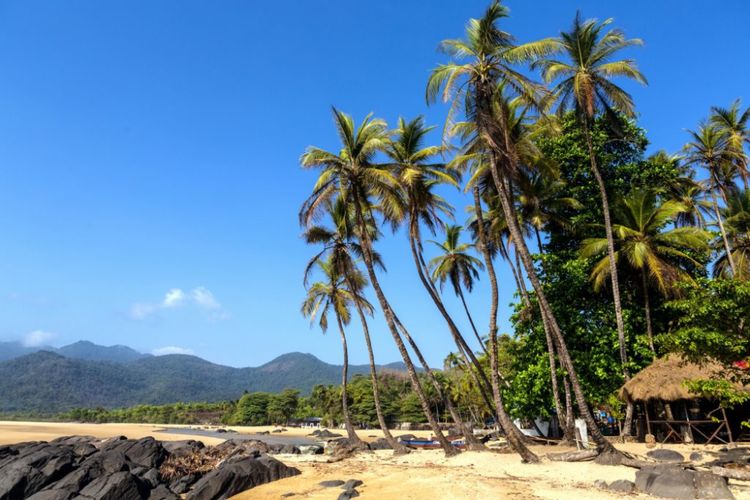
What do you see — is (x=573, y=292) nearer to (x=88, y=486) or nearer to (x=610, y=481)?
(x=610, y=481)

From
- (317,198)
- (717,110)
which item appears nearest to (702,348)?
(317,198)

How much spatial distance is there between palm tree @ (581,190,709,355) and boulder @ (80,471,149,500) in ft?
64.4

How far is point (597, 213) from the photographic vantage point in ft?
72.9

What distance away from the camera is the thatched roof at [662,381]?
17859 millimetres

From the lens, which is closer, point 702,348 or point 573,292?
point 702,348

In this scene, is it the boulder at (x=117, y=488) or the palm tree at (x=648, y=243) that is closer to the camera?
the boulder at (x=117, y=488)

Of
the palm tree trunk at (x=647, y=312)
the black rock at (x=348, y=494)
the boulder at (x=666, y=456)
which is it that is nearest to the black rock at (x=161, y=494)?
the black rock at (x=348, y=494)

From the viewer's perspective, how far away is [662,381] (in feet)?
59.4

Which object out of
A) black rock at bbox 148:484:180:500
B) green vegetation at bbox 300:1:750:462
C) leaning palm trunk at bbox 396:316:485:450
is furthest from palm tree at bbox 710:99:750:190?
black rock at bbox 148:484:180:500

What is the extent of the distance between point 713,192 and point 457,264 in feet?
49.1

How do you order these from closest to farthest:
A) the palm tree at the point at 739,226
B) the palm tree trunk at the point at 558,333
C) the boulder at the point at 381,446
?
the palm tree trunk at the point at 558,333 → the boulder at the point at 381,446 → the palm tree at the point at 739,226

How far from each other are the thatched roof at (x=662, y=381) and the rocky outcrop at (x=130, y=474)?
13.9m

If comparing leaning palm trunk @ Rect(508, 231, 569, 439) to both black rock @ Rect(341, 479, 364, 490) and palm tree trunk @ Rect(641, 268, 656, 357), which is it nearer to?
palm tree trunk @ Rect(641, 268, 656, 357)

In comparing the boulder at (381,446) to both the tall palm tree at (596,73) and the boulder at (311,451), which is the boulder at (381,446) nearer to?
the boulder at (311,451)
